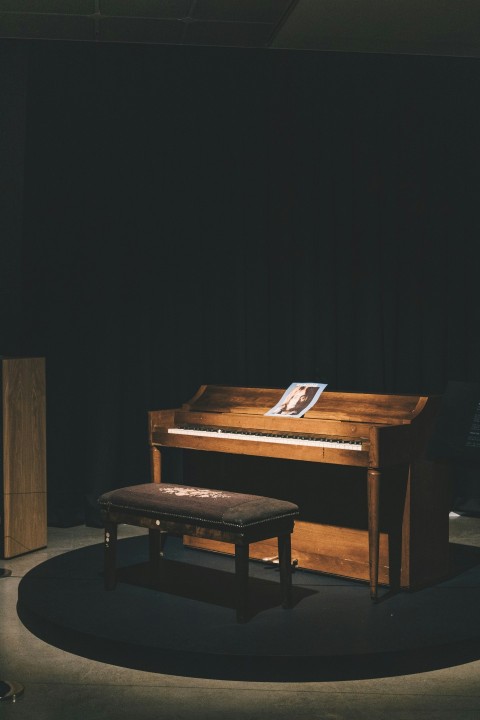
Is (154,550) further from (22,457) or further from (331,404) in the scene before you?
(331,404)

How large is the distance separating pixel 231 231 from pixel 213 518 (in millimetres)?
2534

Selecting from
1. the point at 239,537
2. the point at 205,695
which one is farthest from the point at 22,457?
the point at 205,695

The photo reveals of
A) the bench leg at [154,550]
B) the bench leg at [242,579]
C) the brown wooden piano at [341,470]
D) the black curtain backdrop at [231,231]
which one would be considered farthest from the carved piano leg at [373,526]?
the black curtain backdrop at [231,231]

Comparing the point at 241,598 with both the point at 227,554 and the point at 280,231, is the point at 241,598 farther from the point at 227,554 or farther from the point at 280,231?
the point at 280,231

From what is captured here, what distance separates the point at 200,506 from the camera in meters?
4.04

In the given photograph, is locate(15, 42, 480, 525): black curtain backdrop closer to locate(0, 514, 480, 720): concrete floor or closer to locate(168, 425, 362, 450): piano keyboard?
locate(168, 425, 362, 450): piano keyboard

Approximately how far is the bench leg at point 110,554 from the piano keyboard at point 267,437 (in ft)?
2.14

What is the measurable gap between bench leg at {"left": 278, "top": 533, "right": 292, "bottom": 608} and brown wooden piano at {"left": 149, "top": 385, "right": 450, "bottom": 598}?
36 cm

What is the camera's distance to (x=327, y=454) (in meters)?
4.27

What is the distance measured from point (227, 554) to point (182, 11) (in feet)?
9.38

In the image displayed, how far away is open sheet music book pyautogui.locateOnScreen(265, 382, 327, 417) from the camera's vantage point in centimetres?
464

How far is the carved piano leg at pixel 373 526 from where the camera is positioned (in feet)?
13.5

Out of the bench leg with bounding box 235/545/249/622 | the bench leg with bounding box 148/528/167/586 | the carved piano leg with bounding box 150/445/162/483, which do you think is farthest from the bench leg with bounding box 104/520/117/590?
the bench leg with bounding box 235/545/249/622

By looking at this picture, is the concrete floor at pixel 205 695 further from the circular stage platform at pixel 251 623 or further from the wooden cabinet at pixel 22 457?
the wooden cabinet at pixel 22 457
